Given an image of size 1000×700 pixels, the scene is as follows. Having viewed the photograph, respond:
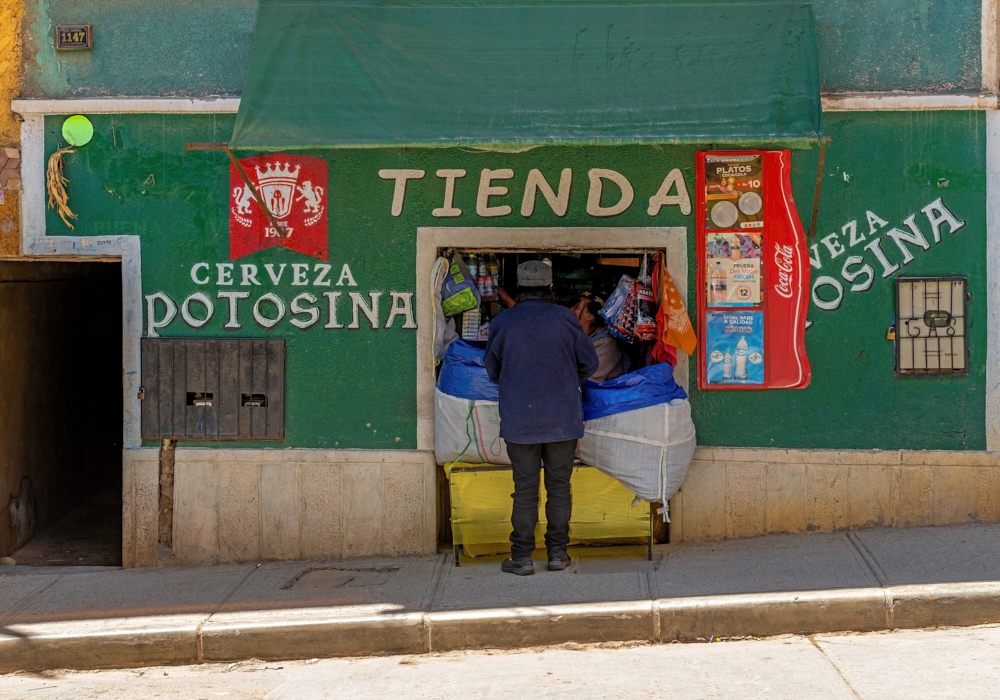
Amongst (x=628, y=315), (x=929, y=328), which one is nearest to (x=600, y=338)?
(x=628, y=315)

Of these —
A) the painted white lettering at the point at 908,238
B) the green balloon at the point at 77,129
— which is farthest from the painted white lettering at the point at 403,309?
the painted white lettering at the point at 908,238

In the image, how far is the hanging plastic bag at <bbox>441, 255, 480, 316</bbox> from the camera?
6.64m

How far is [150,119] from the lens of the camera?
21.9ft

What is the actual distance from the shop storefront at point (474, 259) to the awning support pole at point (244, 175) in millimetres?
28

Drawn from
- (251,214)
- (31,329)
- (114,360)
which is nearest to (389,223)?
(251,214)

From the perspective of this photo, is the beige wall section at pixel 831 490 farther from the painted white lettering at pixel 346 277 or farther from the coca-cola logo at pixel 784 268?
the painted white lettering at pixel 346 277

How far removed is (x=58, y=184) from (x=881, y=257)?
16.7ft

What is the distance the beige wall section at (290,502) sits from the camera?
671 centimetres

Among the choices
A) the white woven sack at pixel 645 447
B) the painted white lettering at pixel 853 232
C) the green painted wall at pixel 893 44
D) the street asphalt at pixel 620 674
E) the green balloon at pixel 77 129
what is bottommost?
the street asphalt at pixel 620 674

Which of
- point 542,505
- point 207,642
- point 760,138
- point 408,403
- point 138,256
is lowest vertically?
point 207,642

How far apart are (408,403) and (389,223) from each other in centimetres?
113

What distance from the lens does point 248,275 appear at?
6.73 metres

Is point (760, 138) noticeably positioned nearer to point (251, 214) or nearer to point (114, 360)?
point (251, 214)

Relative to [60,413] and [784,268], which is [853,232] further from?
[60,413]
